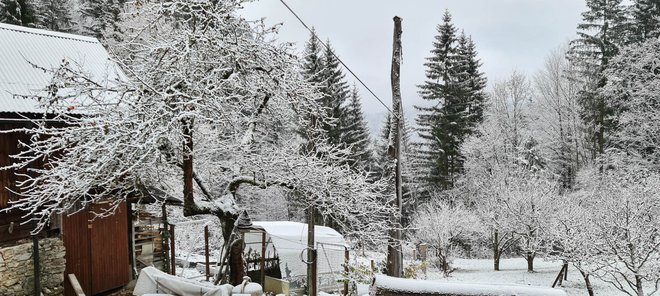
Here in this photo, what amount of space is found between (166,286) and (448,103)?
24.8 m

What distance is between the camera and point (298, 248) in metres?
13.8

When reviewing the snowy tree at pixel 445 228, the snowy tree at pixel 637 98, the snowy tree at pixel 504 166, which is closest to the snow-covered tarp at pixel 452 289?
the snowy tree at pixel 504 166

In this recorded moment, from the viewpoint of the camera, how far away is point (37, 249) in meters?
9.08

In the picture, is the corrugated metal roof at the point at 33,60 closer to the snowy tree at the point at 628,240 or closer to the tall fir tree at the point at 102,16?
the tall fir tree at the point at 102,16

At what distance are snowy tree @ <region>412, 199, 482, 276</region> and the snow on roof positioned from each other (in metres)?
9.16

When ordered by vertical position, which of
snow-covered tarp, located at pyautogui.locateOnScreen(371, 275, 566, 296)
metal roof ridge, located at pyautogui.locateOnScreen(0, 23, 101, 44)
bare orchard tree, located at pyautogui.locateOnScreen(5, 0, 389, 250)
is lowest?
snow-covered tarp, located at pyautogui.locateOnScreen(371, 275, 566, 296)

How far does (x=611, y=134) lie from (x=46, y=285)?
26274 mm

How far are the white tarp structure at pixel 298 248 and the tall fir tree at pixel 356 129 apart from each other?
13342mm

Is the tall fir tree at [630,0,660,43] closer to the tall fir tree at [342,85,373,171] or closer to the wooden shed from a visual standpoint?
the tall fir tree at [342,85,373,171]

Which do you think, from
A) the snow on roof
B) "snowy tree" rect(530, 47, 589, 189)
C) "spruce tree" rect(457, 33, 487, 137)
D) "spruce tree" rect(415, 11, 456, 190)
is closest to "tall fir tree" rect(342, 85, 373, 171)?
"spruce tree" rect(415, 11, 456, 190)

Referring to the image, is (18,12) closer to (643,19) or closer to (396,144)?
(396,144)

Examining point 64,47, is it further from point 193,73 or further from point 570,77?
point 570,77

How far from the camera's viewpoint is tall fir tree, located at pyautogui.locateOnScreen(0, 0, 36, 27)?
20.5 m

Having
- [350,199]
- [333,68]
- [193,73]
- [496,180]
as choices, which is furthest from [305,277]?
[333,68]
